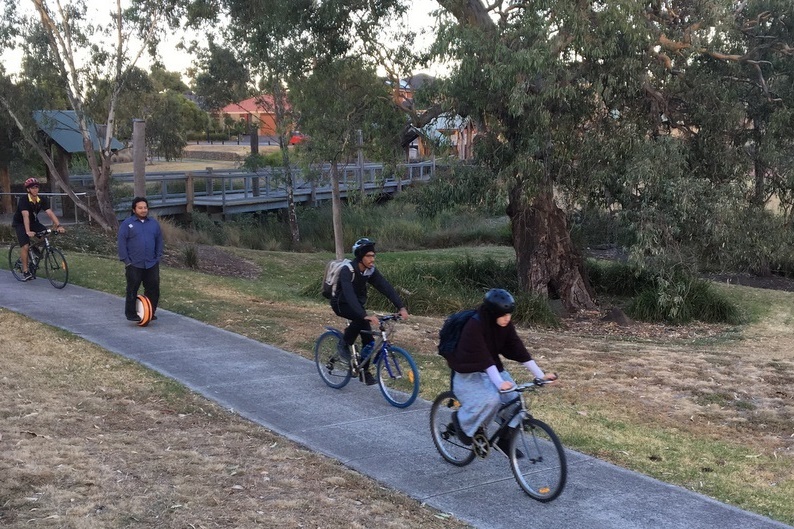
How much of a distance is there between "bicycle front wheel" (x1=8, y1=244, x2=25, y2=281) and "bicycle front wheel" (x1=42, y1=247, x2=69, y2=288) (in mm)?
490

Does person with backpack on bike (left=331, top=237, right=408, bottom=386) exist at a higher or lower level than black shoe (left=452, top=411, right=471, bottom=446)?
higher

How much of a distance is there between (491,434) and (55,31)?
20712mm

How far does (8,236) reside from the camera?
2056 centimetres

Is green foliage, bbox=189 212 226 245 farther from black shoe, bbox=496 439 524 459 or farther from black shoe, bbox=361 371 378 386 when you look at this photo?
black shoe, bbox=496 439 524 459

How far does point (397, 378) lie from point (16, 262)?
9164mm

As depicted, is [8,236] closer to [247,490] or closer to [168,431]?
[168,431]

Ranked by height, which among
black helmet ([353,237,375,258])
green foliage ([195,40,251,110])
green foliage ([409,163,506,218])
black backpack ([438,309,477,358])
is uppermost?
green foliage ([195,40,251,110])

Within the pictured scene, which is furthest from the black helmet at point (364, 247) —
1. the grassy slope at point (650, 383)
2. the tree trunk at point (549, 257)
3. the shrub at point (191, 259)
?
the shrub at point (191, 259)

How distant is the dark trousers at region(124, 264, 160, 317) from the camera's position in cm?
1102

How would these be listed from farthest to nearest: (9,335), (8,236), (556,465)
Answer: (8,236) < (9,335) < (556,465)

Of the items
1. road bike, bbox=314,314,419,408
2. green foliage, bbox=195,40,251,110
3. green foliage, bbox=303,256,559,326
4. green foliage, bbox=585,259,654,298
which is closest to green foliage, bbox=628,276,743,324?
green foliage, bbox=585,259,654,298

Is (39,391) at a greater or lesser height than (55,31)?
lesser

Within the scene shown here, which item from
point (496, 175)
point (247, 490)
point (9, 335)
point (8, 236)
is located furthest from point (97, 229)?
point (247, 490)

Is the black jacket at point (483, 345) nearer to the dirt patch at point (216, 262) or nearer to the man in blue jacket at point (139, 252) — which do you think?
the man in blue jacket at point (139, 252)
